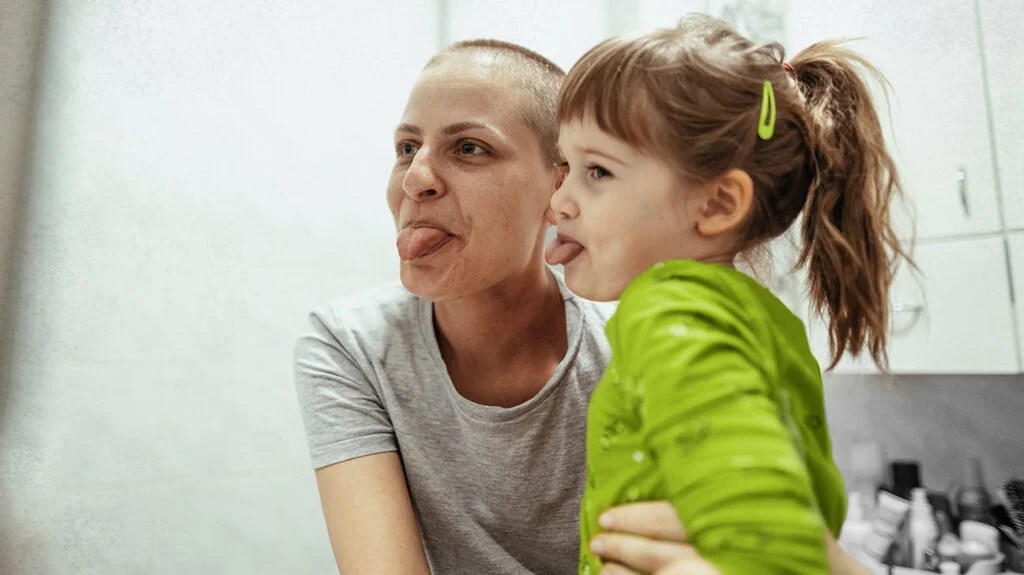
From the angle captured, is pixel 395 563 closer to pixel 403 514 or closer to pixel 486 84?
pixel 403 514

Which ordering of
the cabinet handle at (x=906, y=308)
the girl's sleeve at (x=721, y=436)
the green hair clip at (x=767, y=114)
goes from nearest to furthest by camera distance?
the girl's sleeve at (x=721, y=436), the green hair clip at (x=767, y=114), the cabinet handle at (x=906, y=308)

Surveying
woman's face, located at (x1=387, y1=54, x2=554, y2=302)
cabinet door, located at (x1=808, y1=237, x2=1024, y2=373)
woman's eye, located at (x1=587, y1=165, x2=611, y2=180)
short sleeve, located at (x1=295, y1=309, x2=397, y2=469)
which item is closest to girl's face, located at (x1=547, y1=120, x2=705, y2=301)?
woman's eye, located at (x1=587, y1=165, x2=611, y2=180)

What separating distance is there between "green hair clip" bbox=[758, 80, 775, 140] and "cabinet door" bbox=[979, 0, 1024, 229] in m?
0.99

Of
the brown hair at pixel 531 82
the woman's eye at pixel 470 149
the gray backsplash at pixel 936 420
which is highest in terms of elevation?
the brown hair at pixel 531 82

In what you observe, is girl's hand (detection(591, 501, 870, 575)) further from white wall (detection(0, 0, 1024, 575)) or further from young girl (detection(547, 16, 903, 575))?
white wall (detection(0, 0, 1024, 575))

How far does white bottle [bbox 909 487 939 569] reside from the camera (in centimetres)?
135

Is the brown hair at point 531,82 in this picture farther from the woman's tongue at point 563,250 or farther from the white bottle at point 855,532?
the white bottle at point 855,532

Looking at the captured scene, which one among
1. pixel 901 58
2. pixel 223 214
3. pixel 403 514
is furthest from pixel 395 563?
pixel 901 58

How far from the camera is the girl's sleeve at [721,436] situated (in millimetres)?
343

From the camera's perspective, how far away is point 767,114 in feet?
1.76

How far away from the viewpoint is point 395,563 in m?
0.75

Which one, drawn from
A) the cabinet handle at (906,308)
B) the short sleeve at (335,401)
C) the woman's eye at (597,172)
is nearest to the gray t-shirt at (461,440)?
the short sleeve at (335,401)

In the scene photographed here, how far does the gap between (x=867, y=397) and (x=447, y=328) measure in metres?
1.25

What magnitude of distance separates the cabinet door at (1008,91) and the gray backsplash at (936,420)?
458mm
